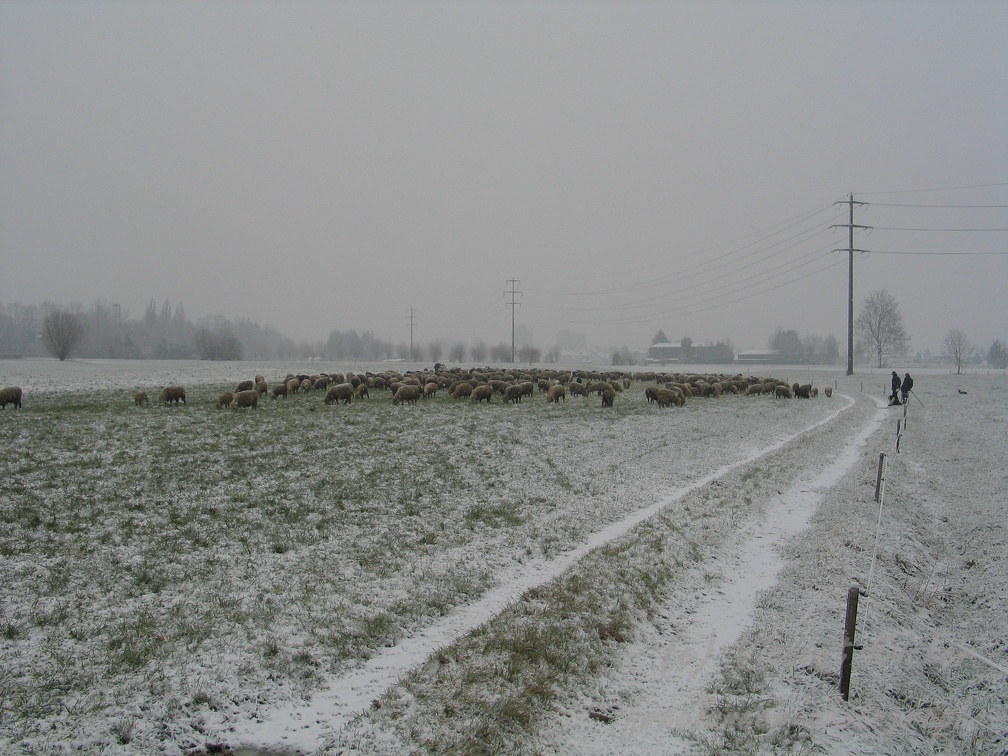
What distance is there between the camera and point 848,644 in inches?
249

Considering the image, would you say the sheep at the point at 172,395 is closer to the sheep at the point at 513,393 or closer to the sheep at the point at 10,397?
the sheep at the point at 10,397

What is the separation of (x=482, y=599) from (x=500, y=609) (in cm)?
52

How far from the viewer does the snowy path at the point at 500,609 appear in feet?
19.2

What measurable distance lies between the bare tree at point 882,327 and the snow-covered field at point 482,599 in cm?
8419

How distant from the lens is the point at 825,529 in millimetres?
12336

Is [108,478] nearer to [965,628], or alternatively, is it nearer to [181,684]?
[181,684]

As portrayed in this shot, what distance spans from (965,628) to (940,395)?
149 ft

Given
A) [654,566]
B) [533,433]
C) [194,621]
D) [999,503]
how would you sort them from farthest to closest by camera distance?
[533,433], [999,503], [654,566], [194,621]

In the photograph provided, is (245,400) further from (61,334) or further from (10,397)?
(61,334)

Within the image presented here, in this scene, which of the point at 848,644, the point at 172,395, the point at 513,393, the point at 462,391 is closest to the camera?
the point at 848,644

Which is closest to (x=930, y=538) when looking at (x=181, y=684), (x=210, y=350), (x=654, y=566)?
(x=654, y=566)

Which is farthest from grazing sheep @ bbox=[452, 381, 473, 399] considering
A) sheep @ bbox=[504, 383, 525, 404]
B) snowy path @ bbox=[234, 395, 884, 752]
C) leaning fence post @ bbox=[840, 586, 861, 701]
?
leaning fence post @ bbox=[840, 586, 861, 701]

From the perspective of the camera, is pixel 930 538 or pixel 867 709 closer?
pixel 867 709

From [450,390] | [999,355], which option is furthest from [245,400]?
[999,355]
